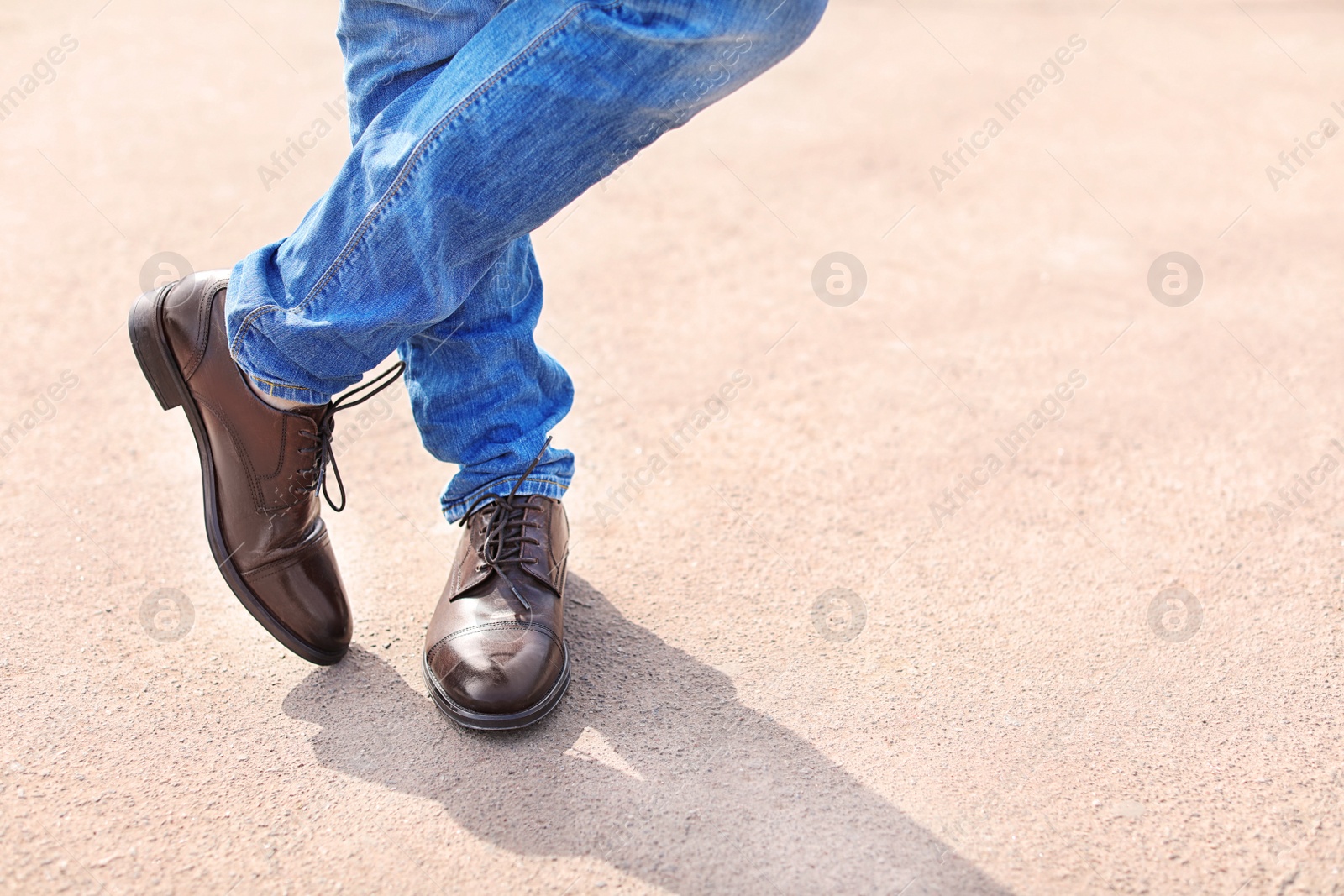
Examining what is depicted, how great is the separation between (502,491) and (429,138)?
0.68 metres

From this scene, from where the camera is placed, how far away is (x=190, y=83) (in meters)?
4.31

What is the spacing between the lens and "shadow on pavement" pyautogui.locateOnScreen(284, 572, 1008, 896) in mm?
1562

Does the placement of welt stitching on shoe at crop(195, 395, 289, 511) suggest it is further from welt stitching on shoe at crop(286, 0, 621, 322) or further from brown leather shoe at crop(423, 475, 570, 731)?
brown leather shoe at crop(423, 475, 570, 731)

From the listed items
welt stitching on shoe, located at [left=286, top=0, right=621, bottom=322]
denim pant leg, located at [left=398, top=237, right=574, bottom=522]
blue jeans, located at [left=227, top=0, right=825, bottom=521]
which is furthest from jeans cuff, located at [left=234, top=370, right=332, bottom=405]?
denim pant leg, located at [left=398, top=237, right=574, bottom=522]

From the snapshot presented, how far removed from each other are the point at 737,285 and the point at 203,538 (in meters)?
1.71

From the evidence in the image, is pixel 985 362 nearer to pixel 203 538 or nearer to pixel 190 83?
pixel 203 538

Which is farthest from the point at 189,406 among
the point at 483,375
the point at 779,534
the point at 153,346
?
the point at 779,534

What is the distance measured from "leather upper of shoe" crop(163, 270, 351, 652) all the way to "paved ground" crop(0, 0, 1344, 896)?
0.56 ft

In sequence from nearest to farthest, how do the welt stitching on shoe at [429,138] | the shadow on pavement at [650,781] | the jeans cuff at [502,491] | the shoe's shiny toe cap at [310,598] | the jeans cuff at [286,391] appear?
the welt stitching on shoe at [429,138] < the shadow on pavement at [650,781] < the jeans cuff at [286,391] < the shoe's shiny toe cap at [310,598] < the jeans cuff at [502,491]

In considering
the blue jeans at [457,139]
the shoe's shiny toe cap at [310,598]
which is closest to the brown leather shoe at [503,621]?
the shoe's shiny toe cap at [310,598]

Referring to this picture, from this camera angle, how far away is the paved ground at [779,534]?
162cm

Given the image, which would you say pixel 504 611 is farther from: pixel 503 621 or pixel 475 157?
pixel 475 157

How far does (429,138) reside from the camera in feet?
5.01

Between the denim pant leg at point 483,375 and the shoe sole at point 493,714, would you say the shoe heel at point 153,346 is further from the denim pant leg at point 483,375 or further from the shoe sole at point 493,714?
the shoe sole at point 493,714
